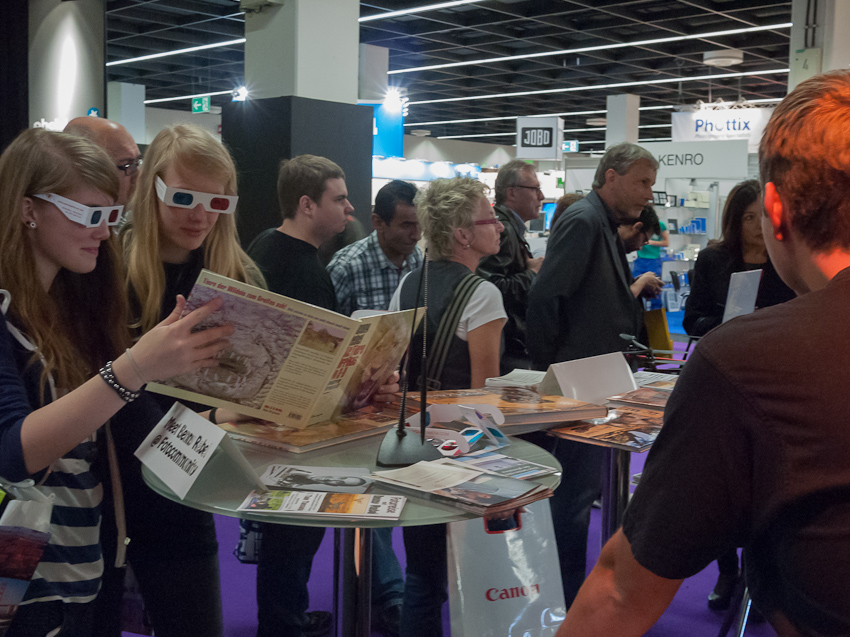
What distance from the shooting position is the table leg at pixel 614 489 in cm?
222

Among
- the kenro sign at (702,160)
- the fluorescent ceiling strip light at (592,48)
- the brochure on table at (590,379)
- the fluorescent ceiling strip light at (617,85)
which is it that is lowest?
the brochure on table at (590,379)

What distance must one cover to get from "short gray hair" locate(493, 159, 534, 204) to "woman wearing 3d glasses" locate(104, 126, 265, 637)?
7.69ft


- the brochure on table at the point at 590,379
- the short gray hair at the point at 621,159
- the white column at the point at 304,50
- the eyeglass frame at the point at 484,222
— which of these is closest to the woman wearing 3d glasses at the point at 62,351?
the brochure on table at the point at 590,379

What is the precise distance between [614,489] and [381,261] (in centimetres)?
154

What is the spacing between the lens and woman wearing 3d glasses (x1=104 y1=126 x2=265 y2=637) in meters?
1.57

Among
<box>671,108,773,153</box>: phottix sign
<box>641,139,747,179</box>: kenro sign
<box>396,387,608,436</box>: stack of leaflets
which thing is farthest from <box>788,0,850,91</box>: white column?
<box>396,387,608,436</box>: stack of leaflets

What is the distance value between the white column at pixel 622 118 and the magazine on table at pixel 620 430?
13.3 meters

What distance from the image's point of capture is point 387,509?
1239mm

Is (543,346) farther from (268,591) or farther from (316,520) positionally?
(316,520)

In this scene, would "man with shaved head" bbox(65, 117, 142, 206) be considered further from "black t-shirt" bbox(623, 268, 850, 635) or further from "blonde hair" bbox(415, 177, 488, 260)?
"black t-shirt" bbox(623, 268, 850, 635)

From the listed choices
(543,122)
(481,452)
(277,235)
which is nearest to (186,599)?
(481,452)

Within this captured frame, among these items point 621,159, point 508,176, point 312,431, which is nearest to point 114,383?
point 312,431

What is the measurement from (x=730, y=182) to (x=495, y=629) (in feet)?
34.0

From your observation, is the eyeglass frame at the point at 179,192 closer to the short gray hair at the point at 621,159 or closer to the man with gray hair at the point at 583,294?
the man with gray hair at the point at 583,294
